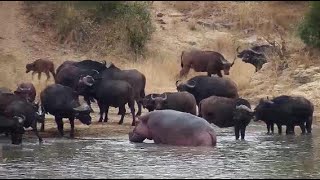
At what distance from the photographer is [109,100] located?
20.2 m

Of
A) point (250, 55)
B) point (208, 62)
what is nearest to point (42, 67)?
point (208, 62)

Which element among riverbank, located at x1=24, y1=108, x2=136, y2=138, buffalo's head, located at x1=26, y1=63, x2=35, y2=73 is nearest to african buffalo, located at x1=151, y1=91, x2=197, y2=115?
riverbank, located at x1=24, y1=108, x2=136, y2=138

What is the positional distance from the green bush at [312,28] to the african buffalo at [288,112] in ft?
34.7

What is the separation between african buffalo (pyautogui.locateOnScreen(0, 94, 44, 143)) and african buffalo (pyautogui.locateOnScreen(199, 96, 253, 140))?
4.05 meters

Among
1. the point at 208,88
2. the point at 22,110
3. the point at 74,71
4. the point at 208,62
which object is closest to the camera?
the point at 22,110

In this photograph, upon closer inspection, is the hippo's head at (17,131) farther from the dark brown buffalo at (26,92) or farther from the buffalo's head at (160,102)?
the buffalo's head at (160,102)

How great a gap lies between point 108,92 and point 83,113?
78.5 inches

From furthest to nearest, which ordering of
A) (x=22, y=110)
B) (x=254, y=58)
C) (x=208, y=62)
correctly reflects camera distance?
1. (x=254, y=58)
2. (x=208, y=62)
3. (x=22, y=110)

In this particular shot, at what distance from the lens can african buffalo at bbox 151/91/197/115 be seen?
19.6 m

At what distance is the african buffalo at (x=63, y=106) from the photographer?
1817 centimetres

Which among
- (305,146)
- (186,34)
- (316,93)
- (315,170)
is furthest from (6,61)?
(315,170)

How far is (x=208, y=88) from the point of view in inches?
869

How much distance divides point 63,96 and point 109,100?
201cm

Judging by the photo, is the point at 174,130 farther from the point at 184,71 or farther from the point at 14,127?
the point at 184,71
